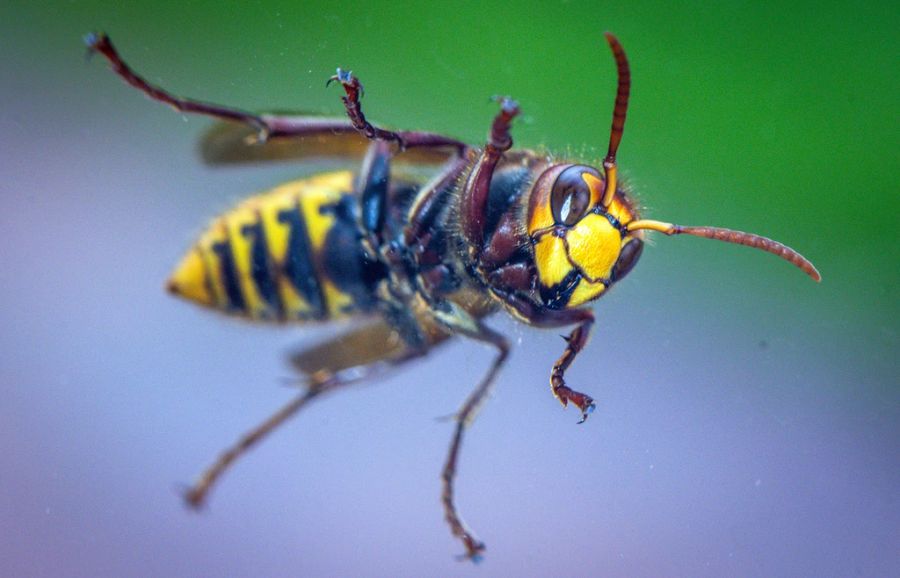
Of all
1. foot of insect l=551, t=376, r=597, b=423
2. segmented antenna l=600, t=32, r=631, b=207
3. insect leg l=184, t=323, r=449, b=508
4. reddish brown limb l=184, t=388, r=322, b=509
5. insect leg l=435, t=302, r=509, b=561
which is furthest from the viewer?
reddish brown limb l=184, t=388, r=322, b=509

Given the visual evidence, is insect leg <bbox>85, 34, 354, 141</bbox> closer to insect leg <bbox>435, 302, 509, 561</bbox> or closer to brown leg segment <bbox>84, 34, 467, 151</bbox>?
brown leg segment <bbox>84, 34, 467, 151</bbox>

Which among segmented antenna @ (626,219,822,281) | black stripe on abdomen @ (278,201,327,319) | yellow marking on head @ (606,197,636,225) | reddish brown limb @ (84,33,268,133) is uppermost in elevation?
reddish brown limb @ (84,33,268,133)

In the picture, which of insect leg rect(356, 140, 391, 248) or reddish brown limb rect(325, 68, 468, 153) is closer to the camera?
reddish brown limb rect(325, 68, 468, 153)

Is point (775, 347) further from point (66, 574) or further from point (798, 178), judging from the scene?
point (66, 574)

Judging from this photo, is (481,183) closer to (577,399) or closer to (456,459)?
(577,399)

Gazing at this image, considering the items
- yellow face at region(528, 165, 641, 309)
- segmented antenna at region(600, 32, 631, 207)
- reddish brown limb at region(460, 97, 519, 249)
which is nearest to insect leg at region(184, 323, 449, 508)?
reddish brown limb at region(460, 97, 519, 249)

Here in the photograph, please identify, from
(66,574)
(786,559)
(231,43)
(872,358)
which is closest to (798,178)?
(872,358)

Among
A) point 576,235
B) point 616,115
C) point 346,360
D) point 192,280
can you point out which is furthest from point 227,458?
point 616,115

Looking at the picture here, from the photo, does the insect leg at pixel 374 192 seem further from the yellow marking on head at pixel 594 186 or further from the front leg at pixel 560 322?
the yellow marking on head at pixel 594 186
